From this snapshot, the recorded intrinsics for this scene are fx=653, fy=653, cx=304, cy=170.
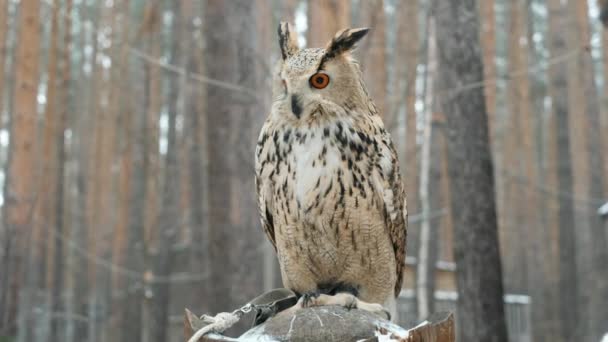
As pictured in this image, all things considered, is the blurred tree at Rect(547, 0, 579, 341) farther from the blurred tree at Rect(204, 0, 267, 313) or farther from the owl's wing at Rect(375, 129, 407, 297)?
the owl's wing at Rect(375, 129, 407, 297)

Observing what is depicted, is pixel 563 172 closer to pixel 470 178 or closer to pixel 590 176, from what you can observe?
pixel 590 176

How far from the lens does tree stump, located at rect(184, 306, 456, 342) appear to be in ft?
6.38

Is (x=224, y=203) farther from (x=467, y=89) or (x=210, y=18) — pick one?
(x=467, y=89)

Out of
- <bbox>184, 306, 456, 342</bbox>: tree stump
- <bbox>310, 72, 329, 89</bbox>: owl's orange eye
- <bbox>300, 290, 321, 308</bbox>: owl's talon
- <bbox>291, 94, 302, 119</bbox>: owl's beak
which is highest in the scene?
<bbox>310, 72, 329, 89</bbox>: owl's orange eye

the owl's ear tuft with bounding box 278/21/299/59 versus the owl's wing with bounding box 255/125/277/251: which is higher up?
the owl's ear tuft with bounding box 278/21/299/59

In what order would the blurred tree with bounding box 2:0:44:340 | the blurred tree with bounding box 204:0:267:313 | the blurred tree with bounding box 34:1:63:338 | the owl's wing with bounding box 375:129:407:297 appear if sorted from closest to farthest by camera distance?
1. the owl's wing with bounding box 375:129:407:297
2. the blurred tree with bounding box 204:0:267:313
3. the blurred tree with bounding box 2:0:44:340
4. the blurred tree with bounding box 34:1:63:338

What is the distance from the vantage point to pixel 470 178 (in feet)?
16.0

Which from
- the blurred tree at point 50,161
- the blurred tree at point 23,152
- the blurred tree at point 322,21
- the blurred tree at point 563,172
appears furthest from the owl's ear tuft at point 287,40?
the blurred tree at point 563,172

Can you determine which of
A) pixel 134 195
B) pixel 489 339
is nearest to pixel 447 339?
pixel 489 339

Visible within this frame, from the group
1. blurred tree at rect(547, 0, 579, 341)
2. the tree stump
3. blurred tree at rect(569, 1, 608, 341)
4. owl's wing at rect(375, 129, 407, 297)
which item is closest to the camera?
the tree stump

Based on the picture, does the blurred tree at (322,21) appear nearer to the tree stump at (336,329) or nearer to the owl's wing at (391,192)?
the owl's wing at (391,192)

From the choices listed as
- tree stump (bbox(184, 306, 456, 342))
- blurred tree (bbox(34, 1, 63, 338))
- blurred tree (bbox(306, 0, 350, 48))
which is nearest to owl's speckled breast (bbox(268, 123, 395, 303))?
tree stump (bbox(184, 306, 456, 342))

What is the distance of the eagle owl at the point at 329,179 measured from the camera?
2396 millimetres

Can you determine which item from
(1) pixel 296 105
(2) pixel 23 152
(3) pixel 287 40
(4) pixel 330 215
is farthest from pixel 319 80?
(2) pixel 23 152
